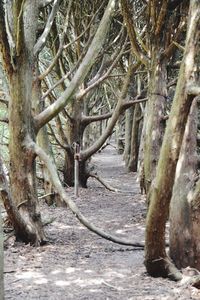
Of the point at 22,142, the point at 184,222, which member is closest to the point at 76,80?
the point at 22,142

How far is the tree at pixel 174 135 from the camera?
3.97 metres

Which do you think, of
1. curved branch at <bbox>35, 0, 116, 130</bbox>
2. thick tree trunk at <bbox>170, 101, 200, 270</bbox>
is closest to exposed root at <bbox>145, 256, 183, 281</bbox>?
thick tree trunk at <bbox>170, 101, 200, 270</bbox>

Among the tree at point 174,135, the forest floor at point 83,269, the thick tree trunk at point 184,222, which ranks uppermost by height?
the tree at point 174,135

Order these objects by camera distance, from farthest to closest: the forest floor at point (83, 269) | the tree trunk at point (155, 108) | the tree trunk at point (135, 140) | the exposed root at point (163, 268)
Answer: the tree trunk at point (135, 140) < the tree trunk at point (155, 108) < the exposed root at point (163, 268) < the forest floor at point (83, 269)

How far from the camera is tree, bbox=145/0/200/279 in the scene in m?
3.97

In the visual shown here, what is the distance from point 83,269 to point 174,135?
2.16 metres

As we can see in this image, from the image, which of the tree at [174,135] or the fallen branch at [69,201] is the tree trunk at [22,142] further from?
the tree at [174,135]

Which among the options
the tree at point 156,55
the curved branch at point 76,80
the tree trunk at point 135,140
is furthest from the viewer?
the tree trunk at point 135,140

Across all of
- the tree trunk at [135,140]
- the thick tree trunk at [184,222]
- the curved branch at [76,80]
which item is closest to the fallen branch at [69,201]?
the curved branch at [76,80]

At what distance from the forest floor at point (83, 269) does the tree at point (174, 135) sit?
58 cm

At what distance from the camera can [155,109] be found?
800 cm

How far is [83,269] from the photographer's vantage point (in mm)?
5379

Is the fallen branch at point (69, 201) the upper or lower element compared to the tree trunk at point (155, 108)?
lower

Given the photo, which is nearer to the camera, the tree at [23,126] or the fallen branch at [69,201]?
the fallen branch at [69,201]
